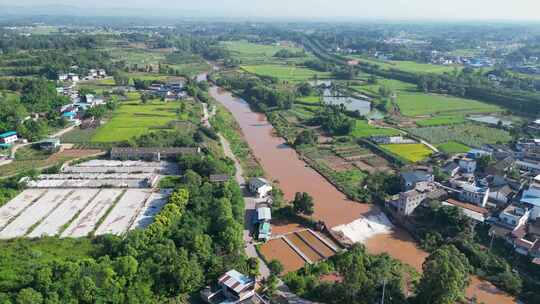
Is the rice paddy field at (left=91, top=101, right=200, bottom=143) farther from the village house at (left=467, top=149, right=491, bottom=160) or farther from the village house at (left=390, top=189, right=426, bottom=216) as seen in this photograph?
the village house at (left=467, top=149, right=491, bottom=160)

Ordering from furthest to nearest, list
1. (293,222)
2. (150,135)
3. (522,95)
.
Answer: (522,95) < (150,135) < (293,222)

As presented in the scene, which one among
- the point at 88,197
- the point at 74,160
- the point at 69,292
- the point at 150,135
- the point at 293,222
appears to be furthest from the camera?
the point at 150,135

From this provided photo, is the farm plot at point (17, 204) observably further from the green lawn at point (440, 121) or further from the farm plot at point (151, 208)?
the green lawn at point (440, 121)

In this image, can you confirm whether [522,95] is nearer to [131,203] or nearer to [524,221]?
[524,221]

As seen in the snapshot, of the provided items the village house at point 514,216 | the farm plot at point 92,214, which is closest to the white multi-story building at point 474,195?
the village house at point 514,216

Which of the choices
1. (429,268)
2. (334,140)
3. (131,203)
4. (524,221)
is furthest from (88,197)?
(524,221)
